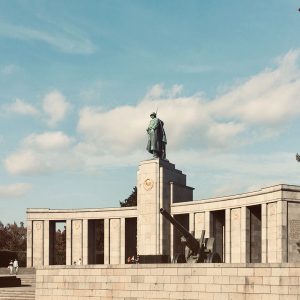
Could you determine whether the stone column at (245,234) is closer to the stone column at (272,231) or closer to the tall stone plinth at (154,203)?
the stone column at (272,231)

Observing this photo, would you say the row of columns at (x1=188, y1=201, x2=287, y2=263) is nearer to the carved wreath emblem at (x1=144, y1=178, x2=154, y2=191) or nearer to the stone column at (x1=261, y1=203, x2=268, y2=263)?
the stone column at (x1=261, y1=203, x2=268, y2=263)

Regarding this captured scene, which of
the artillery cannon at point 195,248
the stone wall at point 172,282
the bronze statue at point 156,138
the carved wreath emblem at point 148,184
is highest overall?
the bronze statue at point 156,138

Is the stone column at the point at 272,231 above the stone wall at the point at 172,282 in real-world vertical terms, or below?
above

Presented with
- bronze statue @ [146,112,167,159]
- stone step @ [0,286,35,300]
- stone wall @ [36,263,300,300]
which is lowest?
stone step @ [0,286,35,300]

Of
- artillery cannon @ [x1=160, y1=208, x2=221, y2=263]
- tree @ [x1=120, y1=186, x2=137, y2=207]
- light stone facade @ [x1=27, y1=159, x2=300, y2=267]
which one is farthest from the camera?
tree @ [x1=120, y1=186, x2=137, y2=207]

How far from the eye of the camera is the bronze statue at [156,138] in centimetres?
5506

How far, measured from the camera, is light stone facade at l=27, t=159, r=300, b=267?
4675 cm

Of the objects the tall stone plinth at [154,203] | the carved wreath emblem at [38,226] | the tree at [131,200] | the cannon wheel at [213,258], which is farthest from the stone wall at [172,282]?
the tree at [131,200]

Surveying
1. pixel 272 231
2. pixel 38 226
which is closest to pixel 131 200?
pixel 38 226

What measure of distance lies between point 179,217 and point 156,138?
274 inches

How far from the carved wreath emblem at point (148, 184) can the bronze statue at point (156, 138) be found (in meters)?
1.97

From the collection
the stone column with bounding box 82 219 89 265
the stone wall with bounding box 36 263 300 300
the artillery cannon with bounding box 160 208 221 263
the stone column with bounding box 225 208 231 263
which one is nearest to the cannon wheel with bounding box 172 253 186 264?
the artillery cannon with bounding box 160 208 221 263

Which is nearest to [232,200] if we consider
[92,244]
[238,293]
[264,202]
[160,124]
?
[264,202]

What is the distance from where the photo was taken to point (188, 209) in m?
54.6
